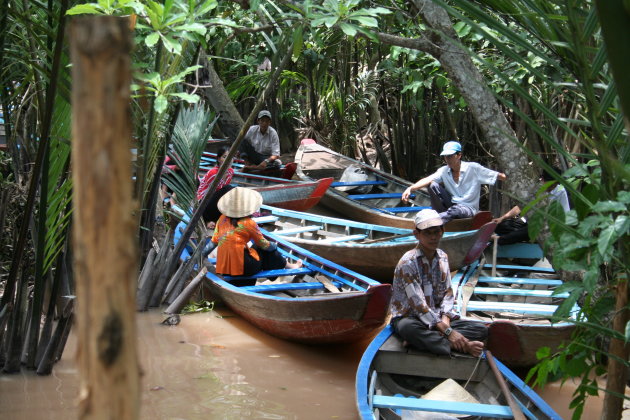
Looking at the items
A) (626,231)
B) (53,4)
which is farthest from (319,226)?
(626,231)

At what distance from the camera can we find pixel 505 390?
12.5 feet

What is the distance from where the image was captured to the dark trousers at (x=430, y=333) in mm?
4293

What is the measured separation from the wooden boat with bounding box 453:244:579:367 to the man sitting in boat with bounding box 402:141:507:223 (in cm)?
66

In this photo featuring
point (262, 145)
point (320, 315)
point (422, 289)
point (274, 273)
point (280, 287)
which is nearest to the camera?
point (422, 289)

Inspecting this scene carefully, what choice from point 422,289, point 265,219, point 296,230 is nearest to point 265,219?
point 265,219

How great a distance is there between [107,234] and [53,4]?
114 inches

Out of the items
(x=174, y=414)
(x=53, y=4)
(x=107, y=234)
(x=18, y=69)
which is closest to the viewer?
(x=107, y=234)

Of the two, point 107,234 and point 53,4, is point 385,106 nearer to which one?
point 53,4

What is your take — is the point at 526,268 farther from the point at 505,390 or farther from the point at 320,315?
the point at 505,390

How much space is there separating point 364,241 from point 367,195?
2.32m

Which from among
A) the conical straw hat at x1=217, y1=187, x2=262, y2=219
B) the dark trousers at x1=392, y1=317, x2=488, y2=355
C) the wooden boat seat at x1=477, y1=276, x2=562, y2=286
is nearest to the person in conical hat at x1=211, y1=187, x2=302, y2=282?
the conical straw hat at x1=217, y1=187, x2=262, y2=219

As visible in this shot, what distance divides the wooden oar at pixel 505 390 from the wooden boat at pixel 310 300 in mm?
977

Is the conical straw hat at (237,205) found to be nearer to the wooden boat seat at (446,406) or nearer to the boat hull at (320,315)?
the boat hull at (320,315)

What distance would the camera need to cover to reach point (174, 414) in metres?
4.45
